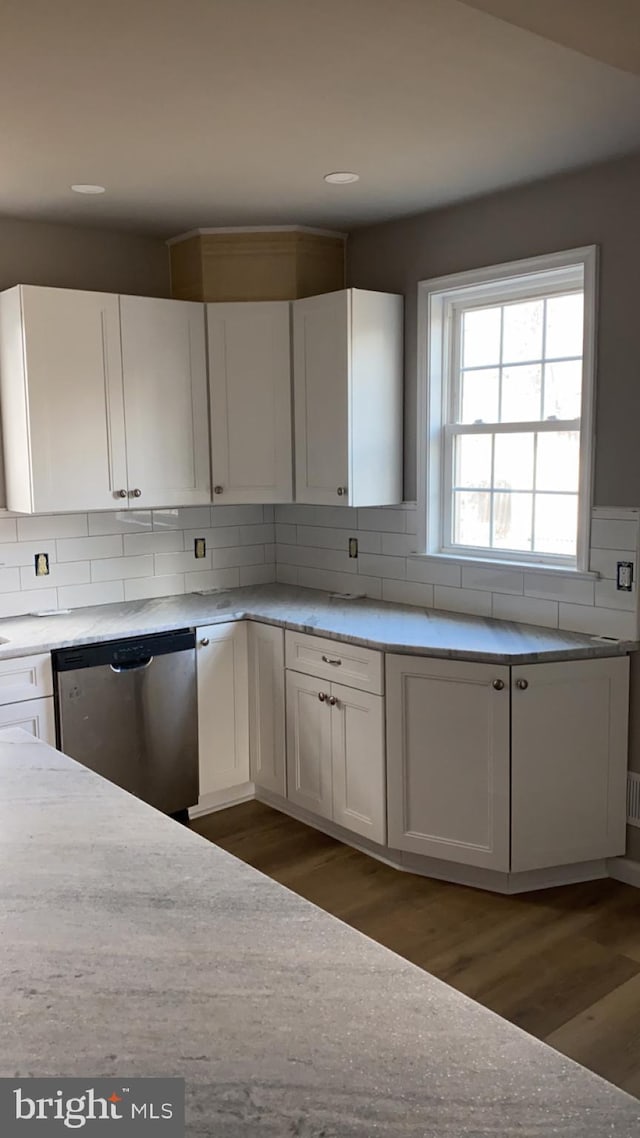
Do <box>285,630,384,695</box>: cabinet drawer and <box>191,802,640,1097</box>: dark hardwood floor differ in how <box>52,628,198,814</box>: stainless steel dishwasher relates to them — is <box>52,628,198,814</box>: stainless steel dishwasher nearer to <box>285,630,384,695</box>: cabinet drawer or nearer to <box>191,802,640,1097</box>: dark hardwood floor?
<box>191,802,640,1097</box>: dark hardwood floor

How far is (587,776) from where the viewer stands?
322 cm

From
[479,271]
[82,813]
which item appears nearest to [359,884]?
[82,813]

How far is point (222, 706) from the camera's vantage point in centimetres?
392

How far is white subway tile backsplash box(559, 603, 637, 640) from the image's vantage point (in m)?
3.23

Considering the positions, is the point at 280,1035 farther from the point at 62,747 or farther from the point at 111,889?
the point at 62,747

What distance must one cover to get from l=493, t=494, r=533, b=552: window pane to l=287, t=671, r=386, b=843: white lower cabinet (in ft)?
2.97

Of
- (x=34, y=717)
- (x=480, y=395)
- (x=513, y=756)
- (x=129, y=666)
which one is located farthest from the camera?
(x=480, y=395)

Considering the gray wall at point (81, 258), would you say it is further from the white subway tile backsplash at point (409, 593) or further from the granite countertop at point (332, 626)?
the white subway tile backsplash at point (409, 593)

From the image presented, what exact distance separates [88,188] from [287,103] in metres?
1.09

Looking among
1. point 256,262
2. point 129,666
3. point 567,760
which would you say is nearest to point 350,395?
point 256,262

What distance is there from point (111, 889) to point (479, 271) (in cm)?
298
